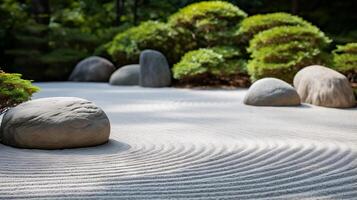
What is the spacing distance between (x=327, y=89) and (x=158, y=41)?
6.56m

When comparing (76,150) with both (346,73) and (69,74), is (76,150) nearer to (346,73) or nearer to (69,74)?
→ (346,73)

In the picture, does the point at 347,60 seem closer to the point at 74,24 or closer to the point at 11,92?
the point at 11,92

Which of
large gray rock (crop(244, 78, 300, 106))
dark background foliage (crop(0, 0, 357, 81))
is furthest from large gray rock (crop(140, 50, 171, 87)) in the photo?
large gray rock (crop(244, 78, 300, 106))

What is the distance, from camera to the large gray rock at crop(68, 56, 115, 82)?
13.5m

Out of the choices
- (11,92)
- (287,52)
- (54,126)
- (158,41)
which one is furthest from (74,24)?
(54,126)

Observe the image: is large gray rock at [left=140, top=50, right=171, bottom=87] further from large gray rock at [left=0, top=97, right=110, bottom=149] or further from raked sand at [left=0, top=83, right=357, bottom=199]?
large gray rock at [left=0, top=97, right=110, bottom=149]

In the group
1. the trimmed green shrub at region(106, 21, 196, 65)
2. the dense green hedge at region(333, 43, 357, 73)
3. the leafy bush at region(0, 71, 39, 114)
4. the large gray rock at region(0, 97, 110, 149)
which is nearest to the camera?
the large gray rock at region(0, 97, 110, 149)

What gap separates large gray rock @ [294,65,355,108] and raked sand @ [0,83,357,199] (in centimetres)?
171

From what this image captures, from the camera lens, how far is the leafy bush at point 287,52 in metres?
9.31

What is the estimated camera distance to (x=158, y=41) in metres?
12.6

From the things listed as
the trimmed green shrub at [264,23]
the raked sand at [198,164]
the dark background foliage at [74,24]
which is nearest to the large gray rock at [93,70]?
the dark background foliage at [74,24]

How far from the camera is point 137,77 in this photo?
12.0 meters

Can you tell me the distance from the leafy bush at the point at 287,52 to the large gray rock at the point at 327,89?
1949 millimetres

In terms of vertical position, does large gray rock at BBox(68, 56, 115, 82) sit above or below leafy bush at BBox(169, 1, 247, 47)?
below
